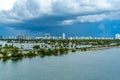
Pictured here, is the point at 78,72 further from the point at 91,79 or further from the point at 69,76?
the point at 91,79

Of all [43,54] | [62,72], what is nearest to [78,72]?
[62,72]

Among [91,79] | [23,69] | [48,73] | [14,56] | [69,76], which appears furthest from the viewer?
[14,56]

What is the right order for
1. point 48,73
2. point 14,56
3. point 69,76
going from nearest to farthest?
point 69,76
point 48,73
point 14,56

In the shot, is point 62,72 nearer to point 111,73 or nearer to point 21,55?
point 111,73

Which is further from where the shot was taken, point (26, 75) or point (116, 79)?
point (26, 75)

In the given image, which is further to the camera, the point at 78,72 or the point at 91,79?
the point at 78,72

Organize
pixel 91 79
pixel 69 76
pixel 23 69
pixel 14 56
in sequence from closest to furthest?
pixel 91 79, pixel 69 76, pixel 23 69, pixel 14 56

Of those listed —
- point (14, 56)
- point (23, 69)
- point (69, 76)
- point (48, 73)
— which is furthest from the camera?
point (14, 56)

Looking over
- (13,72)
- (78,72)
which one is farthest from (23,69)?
(78,72)
